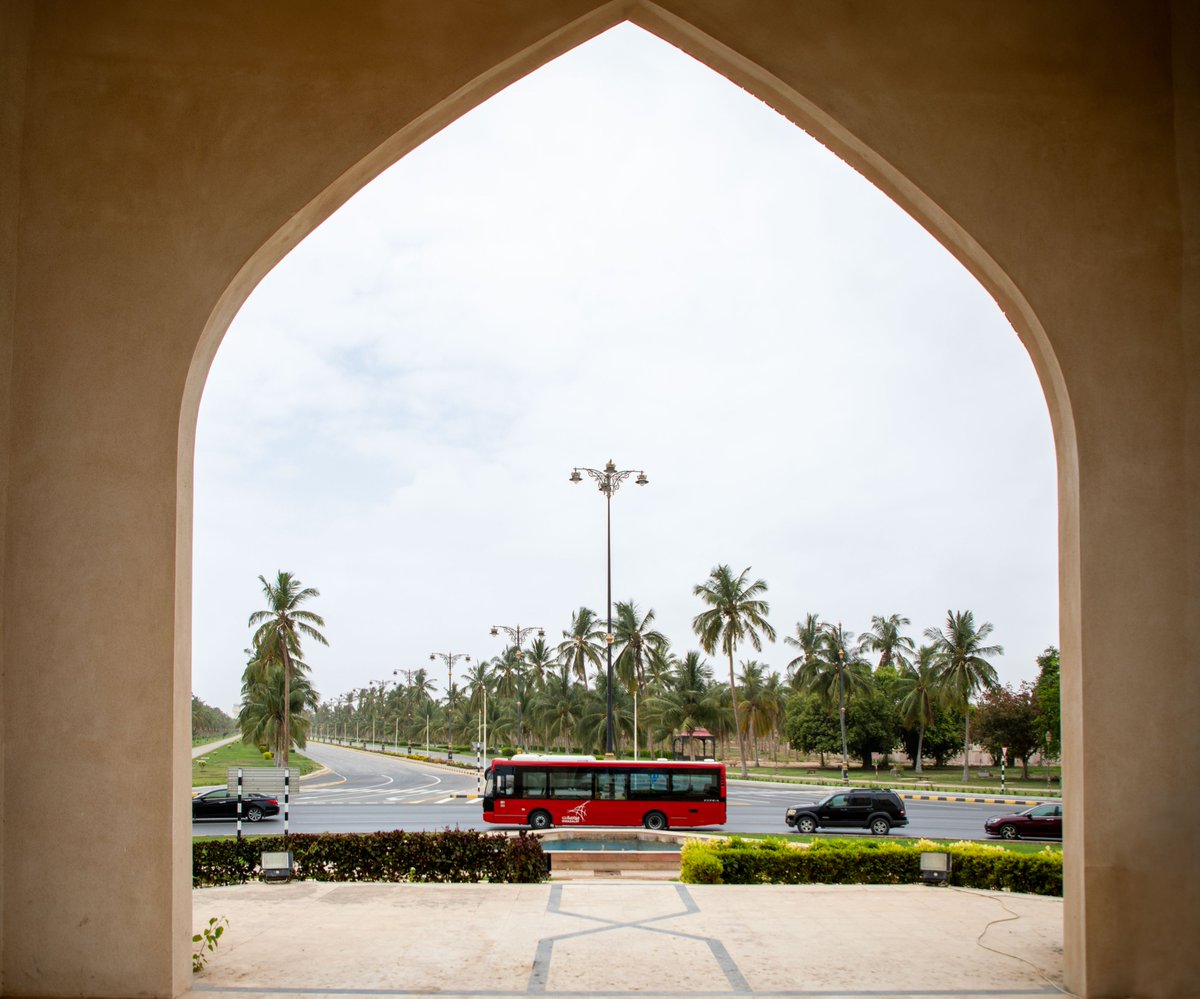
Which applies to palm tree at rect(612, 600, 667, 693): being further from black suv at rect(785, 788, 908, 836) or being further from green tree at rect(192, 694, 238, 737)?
green tree at rect(192, 694, 238, 737)

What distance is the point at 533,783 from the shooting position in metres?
24.5

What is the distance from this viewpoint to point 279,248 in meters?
6.46

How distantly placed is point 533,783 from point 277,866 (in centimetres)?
1239

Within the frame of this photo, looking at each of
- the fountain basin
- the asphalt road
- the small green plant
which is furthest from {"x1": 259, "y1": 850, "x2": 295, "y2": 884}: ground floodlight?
the asphalt road

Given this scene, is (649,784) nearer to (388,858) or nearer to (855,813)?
(855,813)

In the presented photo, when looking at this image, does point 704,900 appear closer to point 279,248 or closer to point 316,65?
point 279,248

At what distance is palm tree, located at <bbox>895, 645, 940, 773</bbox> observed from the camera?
175 feet

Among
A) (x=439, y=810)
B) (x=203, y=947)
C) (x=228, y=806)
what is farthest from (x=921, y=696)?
(x=203, y=947)

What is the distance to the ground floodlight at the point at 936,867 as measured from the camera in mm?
12414

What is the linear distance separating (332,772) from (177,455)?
5639cm

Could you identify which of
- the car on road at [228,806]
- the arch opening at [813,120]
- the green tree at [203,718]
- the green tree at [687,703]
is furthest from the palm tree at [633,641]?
the green tree at [203,718]

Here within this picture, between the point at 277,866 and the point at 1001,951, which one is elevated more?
the point at 1001,951

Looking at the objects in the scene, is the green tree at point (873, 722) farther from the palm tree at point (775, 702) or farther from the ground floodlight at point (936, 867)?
the ground floodlight at point (936, 867)

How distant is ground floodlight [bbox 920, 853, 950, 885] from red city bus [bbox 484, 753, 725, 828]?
469 inches
